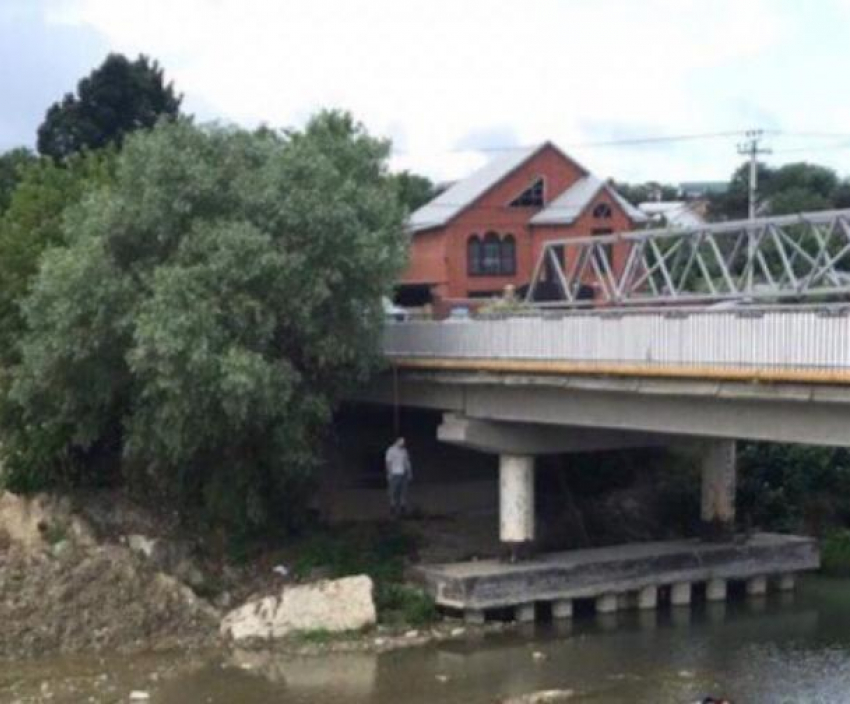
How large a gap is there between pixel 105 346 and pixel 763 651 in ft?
53.5

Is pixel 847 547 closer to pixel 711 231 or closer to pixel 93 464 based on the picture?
pixel 711 231

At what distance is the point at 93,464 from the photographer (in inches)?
1515

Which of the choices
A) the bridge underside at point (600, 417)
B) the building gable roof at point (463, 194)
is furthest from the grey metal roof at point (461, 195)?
the bridge underside at point (600, 417)

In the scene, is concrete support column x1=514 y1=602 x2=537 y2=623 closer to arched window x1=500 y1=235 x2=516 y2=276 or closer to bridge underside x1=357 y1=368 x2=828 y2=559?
bridge underside x1=357 y1=368 x2=828 y2=559

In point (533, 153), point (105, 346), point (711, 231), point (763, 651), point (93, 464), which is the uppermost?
point (533, 153)

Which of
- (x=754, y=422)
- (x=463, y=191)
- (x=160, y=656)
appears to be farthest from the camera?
(x=463, y=191)

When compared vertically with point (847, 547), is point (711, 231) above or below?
above

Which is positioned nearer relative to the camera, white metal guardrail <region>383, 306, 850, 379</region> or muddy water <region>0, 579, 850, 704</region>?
white metal guardrail <region>383, 306, 850, 379</region>

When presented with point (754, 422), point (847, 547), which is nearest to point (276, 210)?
point (754, 422)

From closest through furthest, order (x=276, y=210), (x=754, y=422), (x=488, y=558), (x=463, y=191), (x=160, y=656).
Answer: (x=754, y=422)
(x=160, y=656)
(x=276, y=210)
(x=488, y=558)
(x=463, y=191)

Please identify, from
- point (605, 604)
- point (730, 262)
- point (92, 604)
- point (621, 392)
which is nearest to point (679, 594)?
point (605, 604)

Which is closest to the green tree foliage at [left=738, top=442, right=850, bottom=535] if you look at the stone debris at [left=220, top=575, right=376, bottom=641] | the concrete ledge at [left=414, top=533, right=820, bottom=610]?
the concrete ledge at [left=414, top=533, right=820, bottom=610]

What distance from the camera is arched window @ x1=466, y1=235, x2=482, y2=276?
73.9m

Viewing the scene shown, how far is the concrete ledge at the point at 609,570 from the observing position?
111 ft
